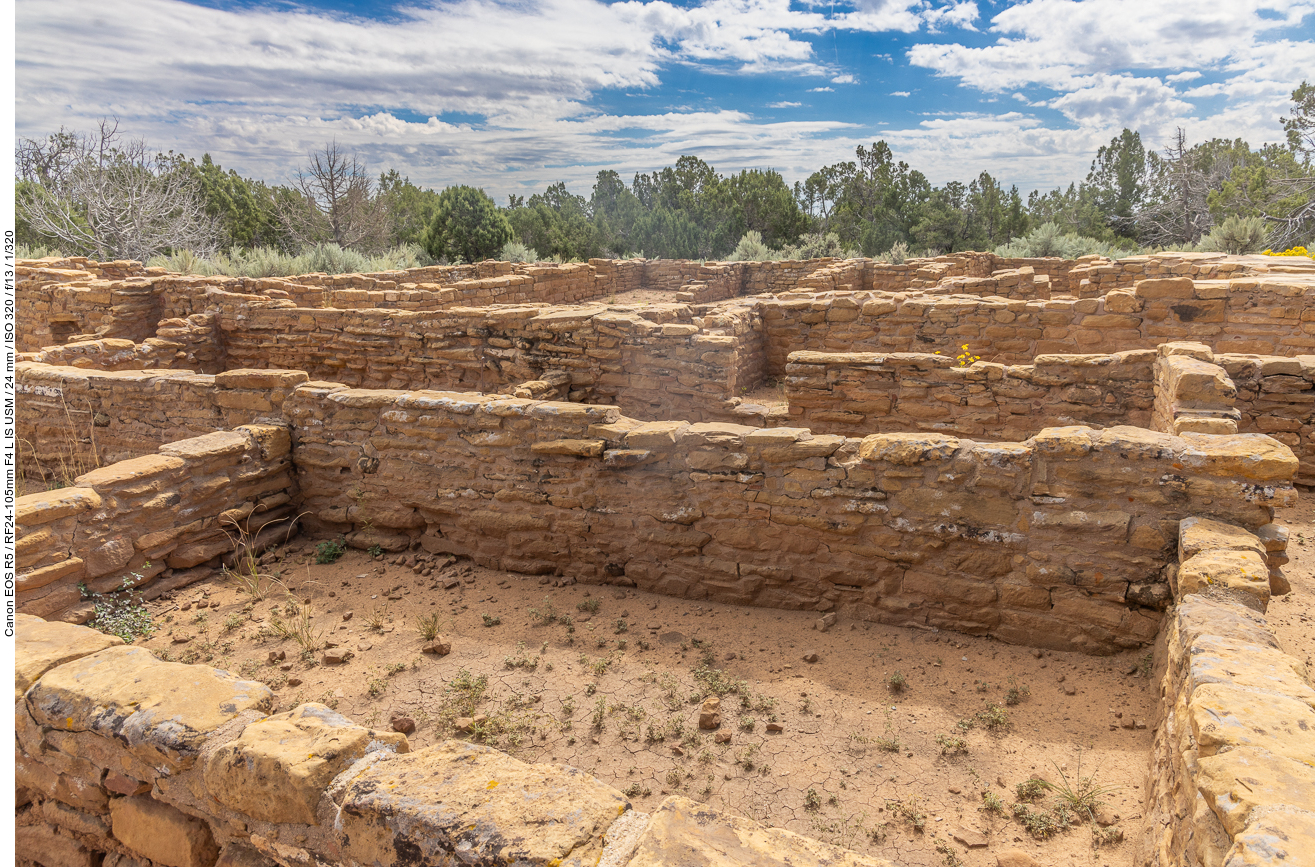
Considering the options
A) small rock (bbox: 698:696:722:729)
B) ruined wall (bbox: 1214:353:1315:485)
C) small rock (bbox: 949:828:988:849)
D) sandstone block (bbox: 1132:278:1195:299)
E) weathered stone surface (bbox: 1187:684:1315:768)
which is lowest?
small rock (bbox: 949:828:988:849)

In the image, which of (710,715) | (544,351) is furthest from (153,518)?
(544,351)

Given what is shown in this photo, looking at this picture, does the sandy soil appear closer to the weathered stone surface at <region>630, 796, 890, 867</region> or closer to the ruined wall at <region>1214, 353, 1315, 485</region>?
the weathered stone surface at <region>630, 796, 890, 867</region>

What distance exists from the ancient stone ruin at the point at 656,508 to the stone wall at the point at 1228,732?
1cm

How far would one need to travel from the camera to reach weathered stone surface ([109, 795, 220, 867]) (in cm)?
234

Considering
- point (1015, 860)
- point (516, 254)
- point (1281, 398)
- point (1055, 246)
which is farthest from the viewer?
point (516, 254)

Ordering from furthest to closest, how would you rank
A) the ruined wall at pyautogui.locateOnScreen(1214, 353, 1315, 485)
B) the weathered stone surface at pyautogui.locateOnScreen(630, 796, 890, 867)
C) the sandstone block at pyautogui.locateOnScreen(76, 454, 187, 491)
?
the ruined wall at pyautogui.locateOnScreen(1214, 353, 1315, 485) → the sandstone block at pyautogui.locateOnScreen(76, 454, 187, 491) → the weathered stone surface at pyautogui.locateOnScreen(630, 796, 890, 867)

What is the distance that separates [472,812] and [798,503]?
2996 mm

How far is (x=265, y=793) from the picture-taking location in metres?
2.11

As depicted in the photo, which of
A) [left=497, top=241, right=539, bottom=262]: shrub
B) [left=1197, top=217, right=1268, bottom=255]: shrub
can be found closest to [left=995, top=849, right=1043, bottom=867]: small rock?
[left=1197, top=217, right=1268, bottom=255]: shrub

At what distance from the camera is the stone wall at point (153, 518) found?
4297 millimetres

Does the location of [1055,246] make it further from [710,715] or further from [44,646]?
[44,646]

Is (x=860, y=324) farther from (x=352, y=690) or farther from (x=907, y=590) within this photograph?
(x=352, y=690)

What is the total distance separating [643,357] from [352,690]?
547cm

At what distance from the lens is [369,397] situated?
219 inches
